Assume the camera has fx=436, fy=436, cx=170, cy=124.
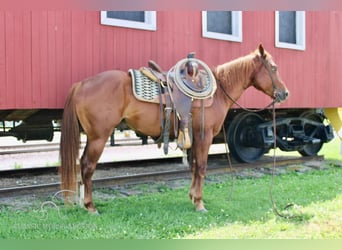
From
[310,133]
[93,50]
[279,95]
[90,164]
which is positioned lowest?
[310,133]

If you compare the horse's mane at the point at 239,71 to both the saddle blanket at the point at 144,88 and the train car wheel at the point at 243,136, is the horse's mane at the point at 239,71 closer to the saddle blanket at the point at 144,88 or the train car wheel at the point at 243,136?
the saddle blanket at the point at 144,88

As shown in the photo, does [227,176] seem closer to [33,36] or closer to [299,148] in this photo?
[299,148]

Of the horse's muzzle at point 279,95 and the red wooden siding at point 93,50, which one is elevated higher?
the red wooden siding at point 93,50

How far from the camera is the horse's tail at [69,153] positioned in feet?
16.5

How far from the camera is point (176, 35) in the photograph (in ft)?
24.2

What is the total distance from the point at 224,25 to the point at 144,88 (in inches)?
137

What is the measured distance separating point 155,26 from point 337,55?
5.12 meters

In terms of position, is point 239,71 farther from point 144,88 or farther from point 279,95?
→ point 144,88

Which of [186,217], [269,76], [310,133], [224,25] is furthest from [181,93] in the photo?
[310,133]

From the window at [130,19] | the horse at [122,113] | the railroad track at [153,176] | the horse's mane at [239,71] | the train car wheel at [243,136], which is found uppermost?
the window at [130,19]

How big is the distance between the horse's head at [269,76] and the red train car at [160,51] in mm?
1836

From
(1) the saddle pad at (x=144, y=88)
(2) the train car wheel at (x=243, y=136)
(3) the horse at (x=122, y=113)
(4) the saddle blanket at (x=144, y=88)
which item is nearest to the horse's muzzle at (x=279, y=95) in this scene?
(3) the horse at (x=122, y=113)

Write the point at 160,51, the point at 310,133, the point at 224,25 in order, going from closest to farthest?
1. the point at 160,51
2. the point at 224,25
3. the point at 310,133

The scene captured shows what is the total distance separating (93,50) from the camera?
6387 millimetres
